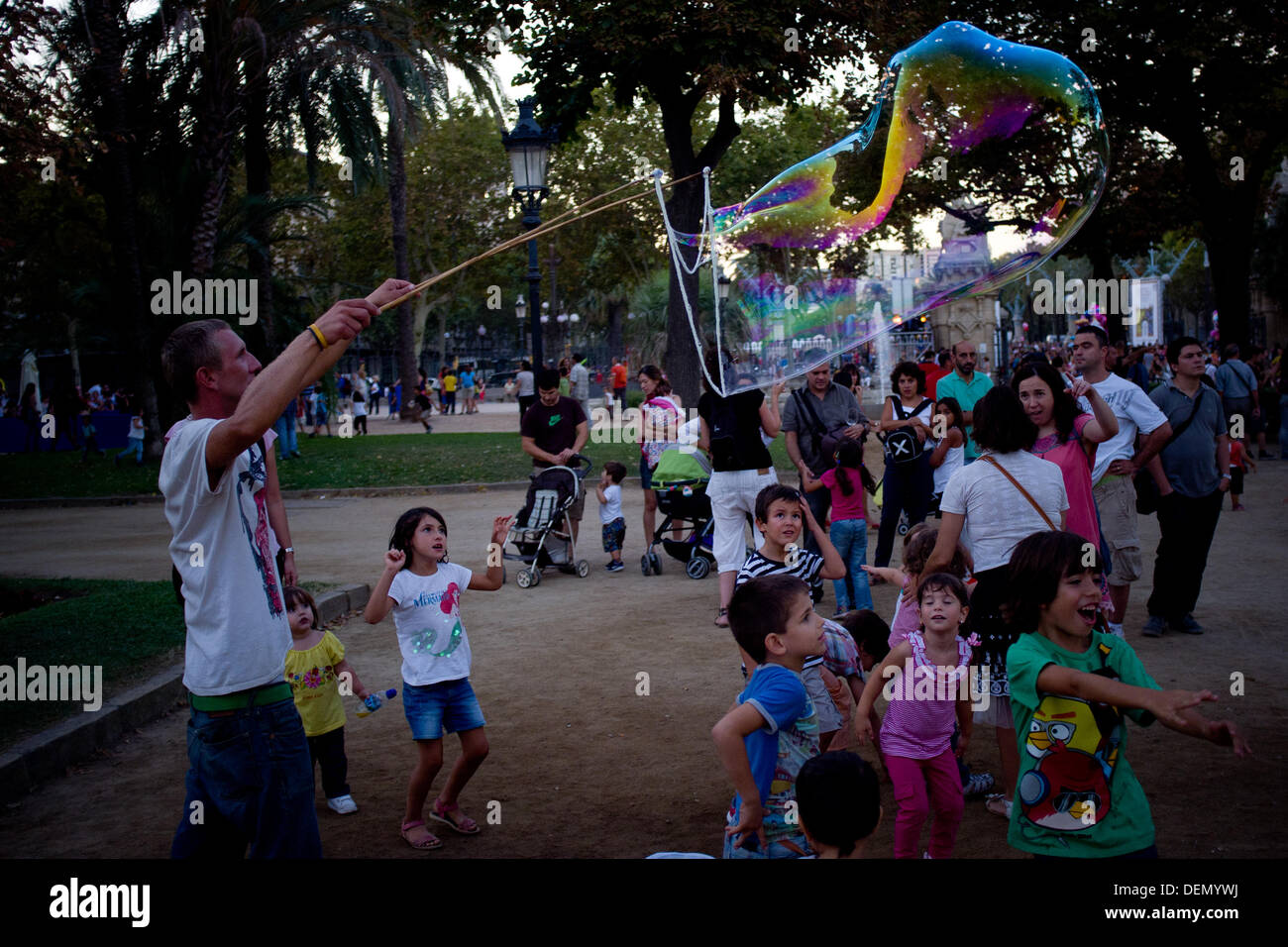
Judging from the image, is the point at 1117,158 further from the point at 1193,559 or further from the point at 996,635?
the point at 996,635

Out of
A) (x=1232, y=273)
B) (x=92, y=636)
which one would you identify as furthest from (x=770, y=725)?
(x=1232, y=273)

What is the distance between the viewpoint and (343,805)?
209 inches

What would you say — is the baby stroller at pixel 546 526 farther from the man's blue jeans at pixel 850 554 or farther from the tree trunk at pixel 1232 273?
the tree trunk at pixel 1232 273

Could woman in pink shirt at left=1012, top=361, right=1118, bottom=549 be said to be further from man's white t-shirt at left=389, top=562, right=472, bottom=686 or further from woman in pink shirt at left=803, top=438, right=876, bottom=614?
woman in pink shirt at left=803, top=438, right=876, bottom=614

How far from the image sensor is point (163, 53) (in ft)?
82.7

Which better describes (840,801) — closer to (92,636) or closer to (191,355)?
(191,355)

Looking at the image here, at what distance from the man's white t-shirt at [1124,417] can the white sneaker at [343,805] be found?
4580 mm

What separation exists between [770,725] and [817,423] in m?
5.83

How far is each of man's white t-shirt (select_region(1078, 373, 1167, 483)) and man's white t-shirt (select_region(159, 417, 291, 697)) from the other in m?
5.33

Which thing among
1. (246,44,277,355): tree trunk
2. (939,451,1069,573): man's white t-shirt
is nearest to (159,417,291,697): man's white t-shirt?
(939,451,1069,573): man's white t-shirt

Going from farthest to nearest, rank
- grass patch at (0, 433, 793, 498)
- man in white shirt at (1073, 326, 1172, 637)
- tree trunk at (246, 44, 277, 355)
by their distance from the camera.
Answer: tree trunk at (246, 44, 277, 355)
grass patch at (0, 433, 793, 498)
man in white shirt at (1073, 326, 1172, 637)

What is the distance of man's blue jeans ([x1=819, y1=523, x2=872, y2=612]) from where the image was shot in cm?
845

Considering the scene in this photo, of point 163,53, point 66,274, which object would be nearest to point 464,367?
point 66,274

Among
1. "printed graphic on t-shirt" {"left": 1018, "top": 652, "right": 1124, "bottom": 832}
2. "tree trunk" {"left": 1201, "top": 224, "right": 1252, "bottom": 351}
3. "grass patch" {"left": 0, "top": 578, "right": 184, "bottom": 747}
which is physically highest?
"tree trunk" {"left": 1201, "top": 224, "right": 1252, "bottom": 351}
